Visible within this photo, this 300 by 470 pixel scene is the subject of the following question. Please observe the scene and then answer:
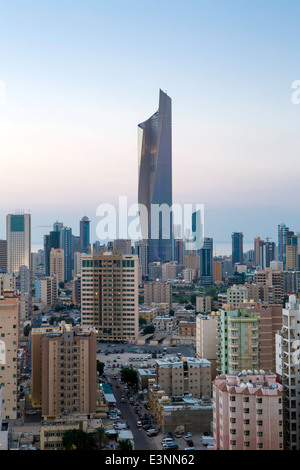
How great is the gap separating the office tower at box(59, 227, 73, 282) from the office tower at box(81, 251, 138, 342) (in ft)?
41.2

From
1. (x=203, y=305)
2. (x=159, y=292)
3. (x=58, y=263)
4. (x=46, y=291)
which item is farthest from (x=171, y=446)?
(x=58, y=263)

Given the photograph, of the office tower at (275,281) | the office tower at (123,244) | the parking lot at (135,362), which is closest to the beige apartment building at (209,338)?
the parking lot at (135,362)

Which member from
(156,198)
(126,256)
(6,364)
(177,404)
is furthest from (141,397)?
(156,198)

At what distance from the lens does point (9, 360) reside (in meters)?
5.80

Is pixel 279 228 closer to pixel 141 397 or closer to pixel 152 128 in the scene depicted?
pixel 152 128

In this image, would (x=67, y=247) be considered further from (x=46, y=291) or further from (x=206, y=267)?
(x=46, y=291)

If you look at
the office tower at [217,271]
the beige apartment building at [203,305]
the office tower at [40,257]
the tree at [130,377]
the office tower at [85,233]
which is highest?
the office tower at [85,233]

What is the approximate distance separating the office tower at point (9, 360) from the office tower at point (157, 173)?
1580 cm

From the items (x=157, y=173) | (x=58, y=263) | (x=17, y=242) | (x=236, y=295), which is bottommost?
(x=236, y=295)

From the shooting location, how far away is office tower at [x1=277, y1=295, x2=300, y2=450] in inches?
163

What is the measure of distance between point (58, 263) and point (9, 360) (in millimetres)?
18058

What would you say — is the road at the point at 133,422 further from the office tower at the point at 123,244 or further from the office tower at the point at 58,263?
the office tower at the point at 58,263

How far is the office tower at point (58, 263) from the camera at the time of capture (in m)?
23.5

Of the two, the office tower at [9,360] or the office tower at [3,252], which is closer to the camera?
the office tower at [9,360]
